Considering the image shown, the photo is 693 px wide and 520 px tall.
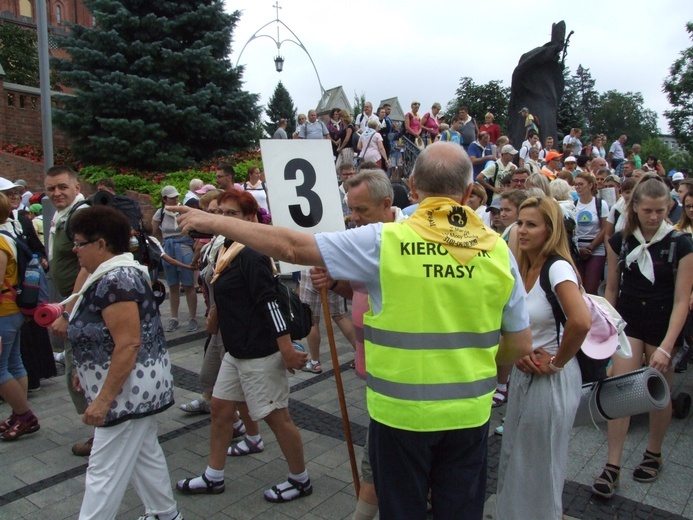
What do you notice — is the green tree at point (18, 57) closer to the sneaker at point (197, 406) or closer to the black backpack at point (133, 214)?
the black backpack at point (133, 214)

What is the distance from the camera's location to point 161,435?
488cm

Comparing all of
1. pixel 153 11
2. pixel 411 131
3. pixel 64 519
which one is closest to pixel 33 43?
pixel 153 11

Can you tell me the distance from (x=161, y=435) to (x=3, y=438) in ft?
4.25

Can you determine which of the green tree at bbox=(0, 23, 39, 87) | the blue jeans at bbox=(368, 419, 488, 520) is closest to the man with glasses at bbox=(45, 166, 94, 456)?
the blue jeans at bbox=(368, 419, 488, 520)

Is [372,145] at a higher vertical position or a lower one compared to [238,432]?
higher

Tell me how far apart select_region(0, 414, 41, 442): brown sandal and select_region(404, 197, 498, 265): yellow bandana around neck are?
426 cm

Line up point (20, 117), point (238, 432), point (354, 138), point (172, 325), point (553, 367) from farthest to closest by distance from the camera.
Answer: point (20, 117), point (354, 138), point (172, 325), point (238, 432), point (553, 367)

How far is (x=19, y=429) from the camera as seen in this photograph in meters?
4.82

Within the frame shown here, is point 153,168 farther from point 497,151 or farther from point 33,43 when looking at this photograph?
point 33,43

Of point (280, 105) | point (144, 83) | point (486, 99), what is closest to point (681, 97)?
point (486, 99)

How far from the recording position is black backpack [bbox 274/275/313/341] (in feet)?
12.0

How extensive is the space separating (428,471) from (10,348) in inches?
159

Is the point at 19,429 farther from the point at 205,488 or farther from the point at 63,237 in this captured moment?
the point at 205,488

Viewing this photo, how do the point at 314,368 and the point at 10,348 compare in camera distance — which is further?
the point at 314,368
